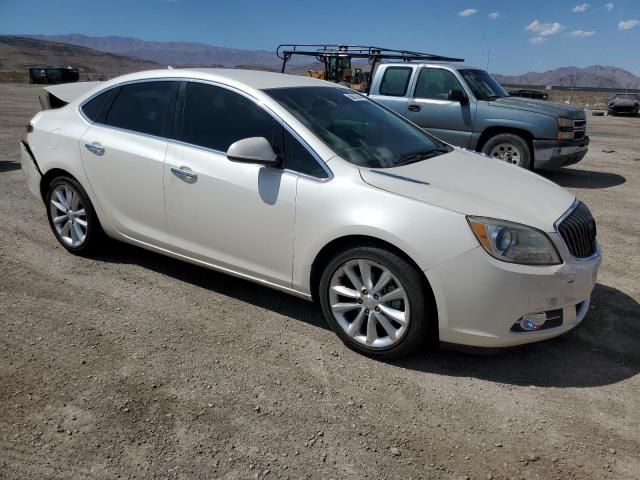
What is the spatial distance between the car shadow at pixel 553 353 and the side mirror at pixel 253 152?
1.18 metres

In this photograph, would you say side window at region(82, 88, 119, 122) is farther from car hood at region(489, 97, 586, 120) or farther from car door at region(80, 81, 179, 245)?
car hood at region(489, 97, 586, 120)

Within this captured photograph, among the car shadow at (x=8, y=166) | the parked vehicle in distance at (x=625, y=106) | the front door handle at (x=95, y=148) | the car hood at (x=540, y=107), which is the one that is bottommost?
the parked vehicle in distance at (x=625, y=106)

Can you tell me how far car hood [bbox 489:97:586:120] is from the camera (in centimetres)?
857

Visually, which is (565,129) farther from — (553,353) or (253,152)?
(253,152)

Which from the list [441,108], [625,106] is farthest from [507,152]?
[625,106]

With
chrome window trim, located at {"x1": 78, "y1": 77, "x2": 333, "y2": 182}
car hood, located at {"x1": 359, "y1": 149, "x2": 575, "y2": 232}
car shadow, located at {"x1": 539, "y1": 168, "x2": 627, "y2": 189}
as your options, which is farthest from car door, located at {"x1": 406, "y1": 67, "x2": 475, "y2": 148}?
chrome window trim, located at {"x1": 78, "y1": 77, "x2": 333, "y2": 182}

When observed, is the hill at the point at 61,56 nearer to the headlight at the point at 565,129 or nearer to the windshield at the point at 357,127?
the headlight at the point at 565,129

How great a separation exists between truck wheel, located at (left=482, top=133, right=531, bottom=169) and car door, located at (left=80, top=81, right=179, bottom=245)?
5984 mm

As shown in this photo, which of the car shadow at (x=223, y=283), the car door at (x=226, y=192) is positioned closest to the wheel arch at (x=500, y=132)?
the car shadow at (x=223, y=283)

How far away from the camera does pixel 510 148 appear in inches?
346

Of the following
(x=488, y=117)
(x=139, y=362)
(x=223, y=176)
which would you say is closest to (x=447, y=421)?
(x=139, y=362)

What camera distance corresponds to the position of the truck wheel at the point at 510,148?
8.62 m

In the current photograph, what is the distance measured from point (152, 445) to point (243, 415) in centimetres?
47

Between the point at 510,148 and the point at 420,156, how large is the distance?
546 cm
